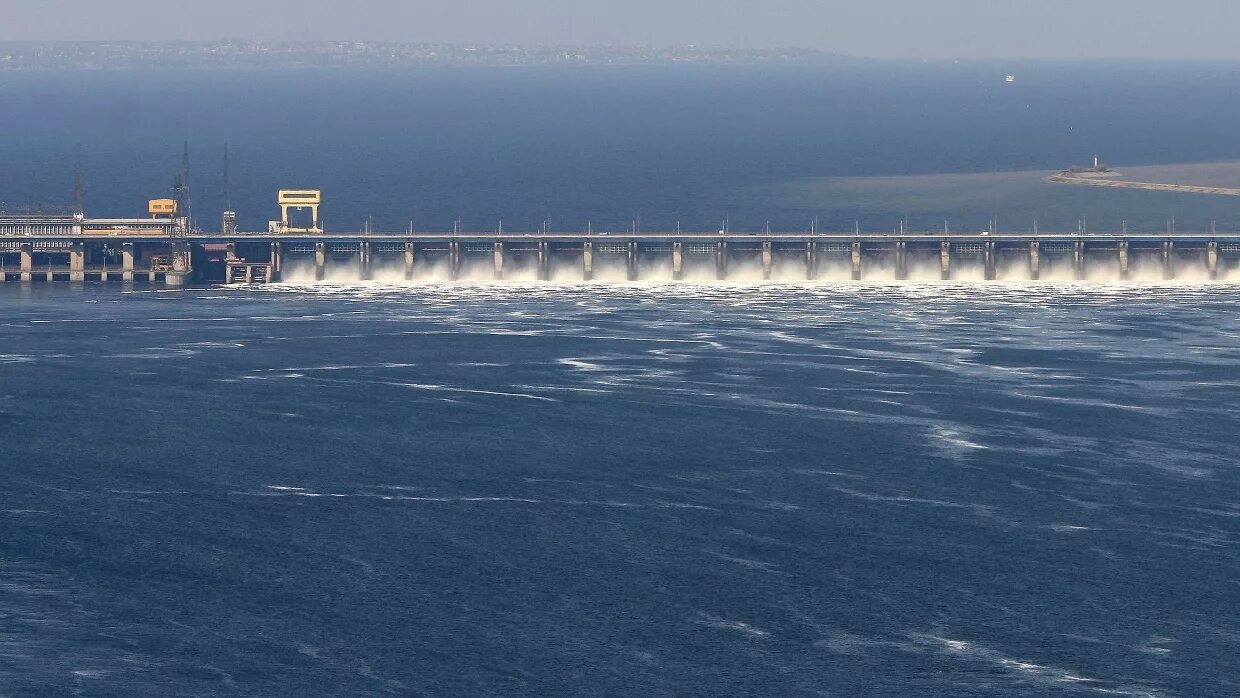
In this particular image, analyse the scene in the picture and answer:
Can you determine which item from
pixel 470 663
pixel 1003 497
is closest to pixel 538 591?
pixel 470 663

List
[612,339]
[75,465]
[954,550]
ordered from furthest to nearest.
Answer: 1. [612,339]
2. [75,465]
3. [954,550]

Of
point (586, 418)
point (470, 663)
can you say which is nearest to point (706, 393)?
point (586, 418)

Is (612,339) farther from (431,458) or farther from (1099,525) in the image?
(1099,525)

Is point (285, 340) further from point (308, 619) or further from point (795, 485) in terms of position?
point (308, 619)

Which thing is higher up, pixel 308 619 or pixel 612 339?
pixel 612 339

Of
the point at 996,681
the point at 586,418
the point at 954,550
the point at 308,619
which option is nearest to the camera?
the point at 996,681

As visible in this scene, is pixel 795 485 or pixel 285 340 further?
pixel 285 340
